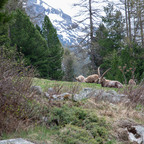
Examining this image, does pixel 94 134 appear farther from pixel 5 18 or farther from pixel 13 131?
pixel 5 18

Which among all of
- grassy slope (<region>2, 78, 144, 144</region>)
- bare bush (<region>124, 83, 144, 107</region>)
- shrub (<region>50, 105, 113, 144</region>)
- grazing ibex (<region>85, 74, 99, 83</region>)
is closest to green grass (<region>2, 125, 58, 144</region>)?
grassy slope (<region>2, 78, 144, 144</region>)

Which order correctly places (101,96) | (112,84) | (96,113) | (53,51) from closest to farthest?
(96,113), (101,96), (112,84), (53,51)

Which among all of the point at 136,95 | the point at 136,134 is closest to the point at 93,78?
the point at 136,95

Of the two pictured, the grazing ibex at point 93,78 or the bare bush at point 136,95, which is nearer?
the bare bush at point 136,95

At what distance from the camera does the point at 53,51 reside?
84.0ft

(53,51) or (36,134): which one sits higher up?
(53,51)

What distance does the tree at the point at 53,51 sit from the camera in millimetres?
24891

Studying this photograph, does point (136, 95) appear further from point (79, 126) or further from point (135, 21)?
point (135, 21)

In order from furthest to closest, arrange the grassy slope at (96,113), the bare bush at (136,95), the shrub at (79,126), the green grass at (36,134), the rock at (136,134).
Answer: the bare bush at (136,95), the rock at (136,134), the shrub at (79,126), the grassy slope at (96,113), the green grass at (36,134)

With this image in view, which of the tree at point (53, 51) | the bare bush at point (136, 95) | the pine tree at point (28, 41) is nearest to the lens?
the bare bush at point (136, 95)

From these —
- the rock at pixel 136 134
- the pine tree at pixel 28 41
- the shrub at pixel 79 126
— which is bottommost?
the rock at pixel 136 134

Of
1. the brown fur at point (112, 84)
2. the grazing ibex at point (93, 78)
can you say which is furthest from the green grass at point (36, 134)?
the grazing ibex at point (93, 78)

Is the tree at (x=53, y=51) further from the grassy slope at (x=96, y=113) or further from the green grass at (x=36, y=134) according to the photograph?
the green grass at (x=36, y=134)

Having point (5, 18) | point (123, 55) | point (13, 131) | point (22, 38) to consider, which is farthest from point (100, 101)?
point (22, 38)
